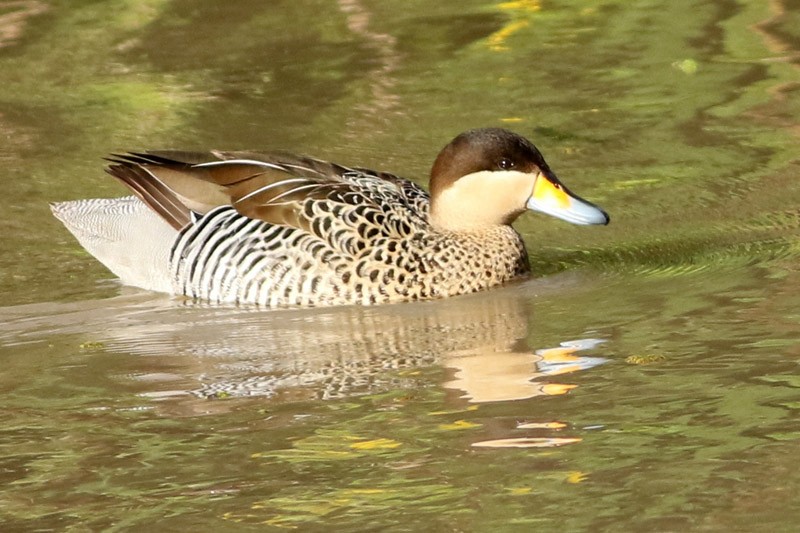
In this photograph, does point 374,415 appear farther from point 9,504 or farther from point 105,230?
point 105,230

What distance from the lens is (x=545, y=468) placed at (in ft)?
18.2

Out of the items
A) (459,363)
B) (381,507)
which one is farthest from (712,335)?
(381,507)

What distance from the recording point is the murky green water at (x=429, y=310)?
5500mm

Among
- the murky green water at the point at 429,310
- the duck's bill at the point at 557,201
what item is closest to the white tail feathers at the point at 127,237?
the murky green water at the point at 429,310

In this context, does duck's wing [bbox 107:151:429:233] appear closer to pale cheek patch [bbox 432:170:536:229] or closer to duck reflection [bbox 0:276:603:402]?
pale cheek patch [bbox 432:170:536:229]

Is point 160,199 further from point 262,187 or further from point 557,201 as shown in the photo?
point 557,201

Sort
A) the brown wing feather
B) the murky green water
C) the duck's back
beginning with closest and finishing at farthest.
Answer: the murky green water, the duck's back, the brown wing feather

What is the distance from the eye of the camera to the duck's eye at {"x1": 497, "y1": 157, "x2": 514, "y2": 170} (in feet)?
28.9

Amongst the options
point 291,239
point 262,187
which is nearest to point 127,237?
point 262,187

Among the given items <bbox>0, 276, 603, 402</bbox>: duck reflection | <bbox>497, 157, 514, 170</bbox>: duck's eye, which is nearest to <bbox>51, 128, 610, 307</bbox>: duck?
<bbox>497, 157, 514, 170</bbox>: duck's eye

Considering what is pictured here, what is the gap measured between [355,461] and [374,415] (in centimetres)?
55

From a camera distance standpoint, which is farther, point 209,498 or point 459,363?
point 459,363

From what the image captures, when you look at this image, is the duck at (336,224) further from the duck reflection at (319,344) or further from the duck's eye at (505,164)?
the duck reflection at (319,344)

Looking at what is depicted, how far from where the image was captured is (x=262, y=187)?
9031mm
